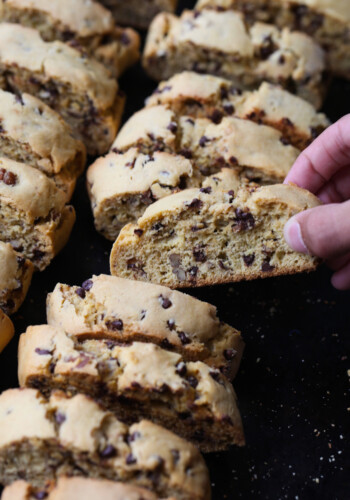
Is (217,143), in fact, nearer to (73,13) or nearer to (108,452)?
(73,13)

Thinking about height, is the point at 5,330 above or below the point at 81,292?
below

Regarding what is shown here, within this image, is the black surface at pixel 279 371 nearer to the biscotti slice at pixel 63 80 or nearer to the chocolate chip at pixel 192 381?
the biscotti slice at pixel 63 80

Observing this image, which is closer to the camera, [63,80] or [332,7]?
[63,80]

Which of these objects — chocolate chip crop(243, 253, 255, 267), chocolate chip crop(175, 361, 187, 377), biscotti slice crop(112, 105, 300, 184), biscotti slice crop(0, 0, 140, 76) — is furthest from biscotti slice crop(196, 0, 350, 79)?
chocolate chip crop(175, 361, 187, 377)

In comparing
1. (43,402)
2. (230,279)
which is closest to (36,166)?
(230,279)

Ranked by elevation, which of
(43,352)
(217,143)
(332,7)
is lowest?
(43,352)

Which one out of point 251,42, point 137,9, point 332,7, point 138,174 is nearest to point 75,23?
point 137,9
